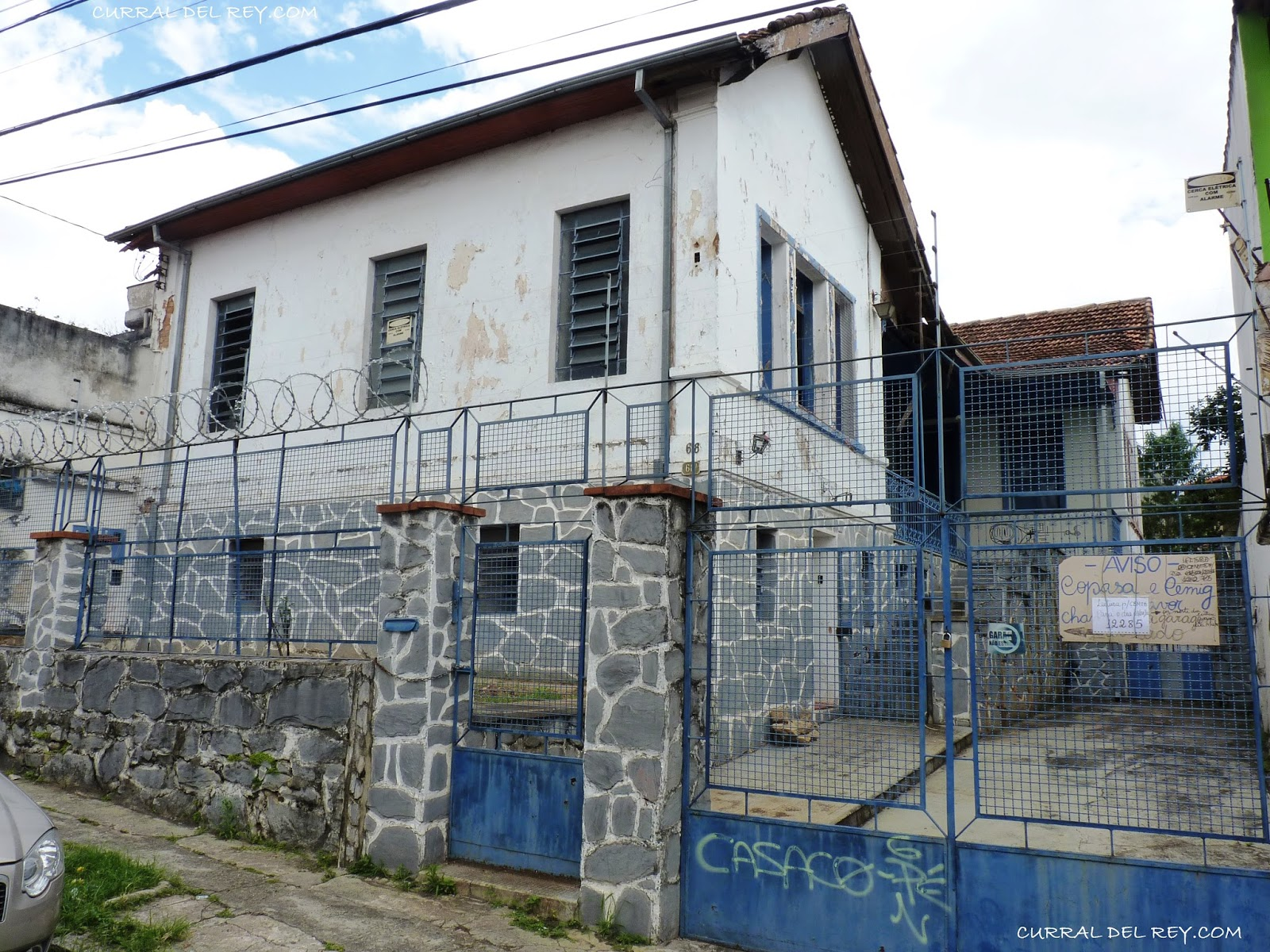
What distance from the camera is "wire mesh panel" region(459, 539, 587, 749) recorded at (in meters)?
6.68

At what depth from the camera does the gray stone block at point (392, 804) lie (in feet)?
21.7

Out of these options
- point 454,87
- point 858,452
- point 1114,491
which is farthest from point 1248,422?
point 454,87

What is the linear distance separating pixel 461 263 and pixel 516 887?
7.27 metres

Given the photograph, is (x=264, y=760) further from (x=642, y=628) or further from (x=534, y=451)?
(x=534, y=451)

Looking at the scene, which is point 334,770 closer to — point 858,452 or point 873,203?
point 858,452

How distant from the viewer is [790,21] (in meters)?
9.80

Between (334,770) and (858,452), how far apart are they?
468 cm

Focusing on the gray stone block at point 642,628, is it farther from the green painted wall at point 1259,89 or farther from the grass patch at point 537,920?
the green painted wall at point 1259,89

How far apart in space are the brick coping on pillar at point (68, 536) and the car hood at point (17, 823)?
5018 mm

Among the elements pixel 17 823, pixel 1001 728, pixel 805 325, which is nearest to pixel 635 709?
pixel 1001 728

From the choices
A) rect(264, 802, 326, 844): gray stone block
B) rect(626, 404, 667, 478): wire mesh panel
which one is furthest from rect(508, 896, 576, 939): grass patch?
rect(626, 404, 667, 478): wire mesh panel

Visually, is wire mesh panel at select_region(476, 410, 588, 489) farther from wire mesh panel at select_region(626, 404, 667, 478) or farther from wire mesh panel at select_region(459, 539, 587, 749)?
wire mesh panel at select_region(459, 539, 587, 749)

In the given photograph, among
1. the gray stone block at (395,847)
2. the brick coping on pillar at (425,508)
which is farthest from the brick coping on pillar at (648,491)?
the gray stone block at (395,847)

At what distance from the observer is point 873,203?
13859mm
